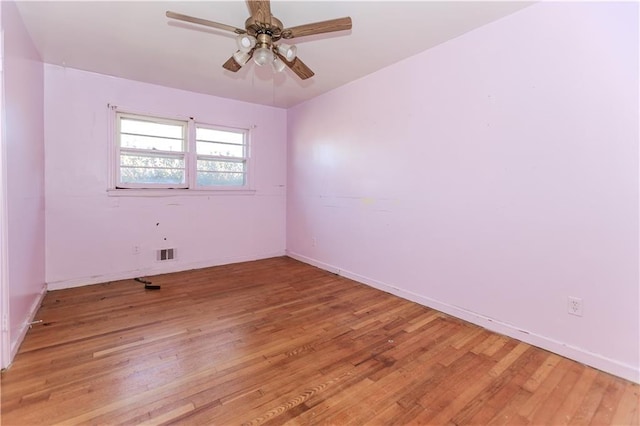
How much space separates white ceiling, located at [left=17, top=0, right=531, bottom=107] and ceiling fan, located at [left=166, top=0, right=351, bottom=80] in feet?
1.05

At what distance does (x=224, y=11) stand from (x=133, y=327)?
257 cm

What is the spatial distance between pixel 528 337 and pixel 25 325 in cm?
379

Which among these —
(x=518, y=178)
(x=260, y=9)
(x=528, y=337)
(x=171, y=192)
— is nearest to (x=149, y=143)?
(x=171, y=192)

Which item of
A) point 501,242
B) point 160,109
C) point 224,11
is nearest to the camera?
point 224,11

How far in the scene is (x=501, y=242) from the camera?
2363mm

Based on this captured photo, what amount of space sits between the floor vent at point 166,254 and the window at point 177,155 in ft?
2.79

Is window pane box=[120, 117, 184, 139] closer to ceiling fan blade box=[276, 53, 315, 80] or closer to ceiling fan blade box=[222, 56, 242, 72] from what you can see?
ceiling fan blade box=[222, 56, 242, 72]

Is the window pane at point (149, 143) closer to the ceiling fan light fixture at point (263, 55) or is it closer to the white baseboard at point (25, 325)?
the white baseboard at point (25, 325)

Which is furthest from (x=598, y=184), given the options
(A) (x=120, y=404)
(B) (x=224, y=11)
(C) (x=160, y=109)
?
(C) (x=160, y=109)

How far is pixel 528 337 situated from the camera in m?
→ 2.21

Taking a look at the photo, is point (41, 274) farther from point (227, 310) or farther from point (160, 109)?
point (160, 109)

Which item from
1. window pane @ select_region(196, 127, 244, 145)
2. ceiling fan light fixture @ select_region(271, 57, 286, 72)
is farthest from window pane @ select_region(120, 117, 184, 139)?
ceiling fan light fixture @ select_region(271, 57, 286, 72)

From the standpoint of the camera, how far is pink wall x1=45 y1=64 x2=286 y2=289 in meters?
3.28

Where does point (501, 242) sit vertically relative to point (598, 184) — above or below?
below
